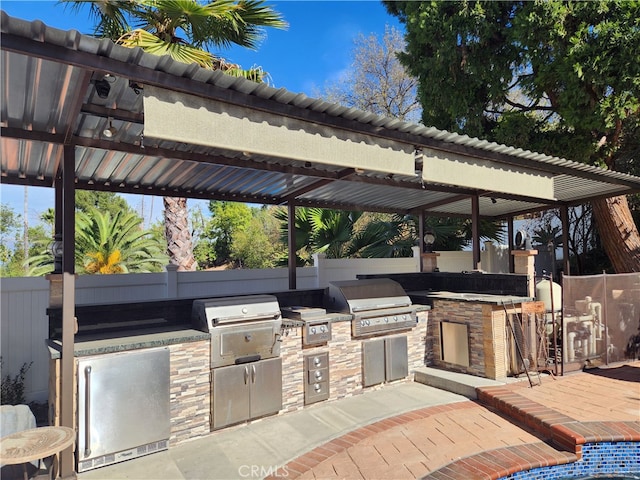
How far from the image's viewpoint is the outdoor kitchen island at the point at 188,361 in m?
3.59

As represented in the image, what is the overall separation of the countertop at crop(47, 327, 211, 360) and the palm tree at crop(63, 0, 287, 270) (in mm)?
4604

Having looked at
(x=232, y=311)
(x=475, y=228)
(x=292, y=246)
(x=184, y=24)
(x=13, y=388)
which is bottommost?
(x=13, y=388)

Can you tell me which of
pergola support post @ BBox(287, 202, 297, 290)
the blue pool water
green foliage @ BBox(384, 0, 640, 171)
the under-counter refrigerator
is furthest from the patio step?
green foliage @ BBox(384, 0, 640, 171)

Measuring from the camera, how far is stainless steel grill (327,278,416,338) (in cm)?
553

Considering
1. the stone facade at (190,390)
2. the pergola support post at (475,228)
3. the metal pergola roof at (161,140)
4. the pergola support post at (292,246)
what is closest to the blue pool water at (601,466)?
the metal pergola roof at (161,140)

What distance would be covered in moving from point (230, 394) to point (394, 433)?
1.77 metres

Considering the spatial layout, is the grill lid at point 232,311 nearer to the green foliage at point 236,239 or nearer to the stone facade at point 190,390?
the stone facade at point 190,390

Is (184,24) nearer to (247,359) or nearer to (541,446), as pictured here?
(247,359)

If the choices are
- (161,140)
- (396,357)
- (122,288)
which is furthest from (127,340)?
(396,357)

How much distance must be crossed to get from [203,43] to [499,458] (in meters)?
8.20

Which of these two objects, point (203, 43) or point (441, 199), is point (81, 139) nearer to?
point (203, 43)

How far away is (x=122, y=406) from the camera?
3.68m

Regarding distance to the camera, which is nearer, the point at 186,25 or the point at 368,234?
the point at 186,25

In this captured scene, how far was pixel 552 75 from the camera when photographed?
8.78 meters
